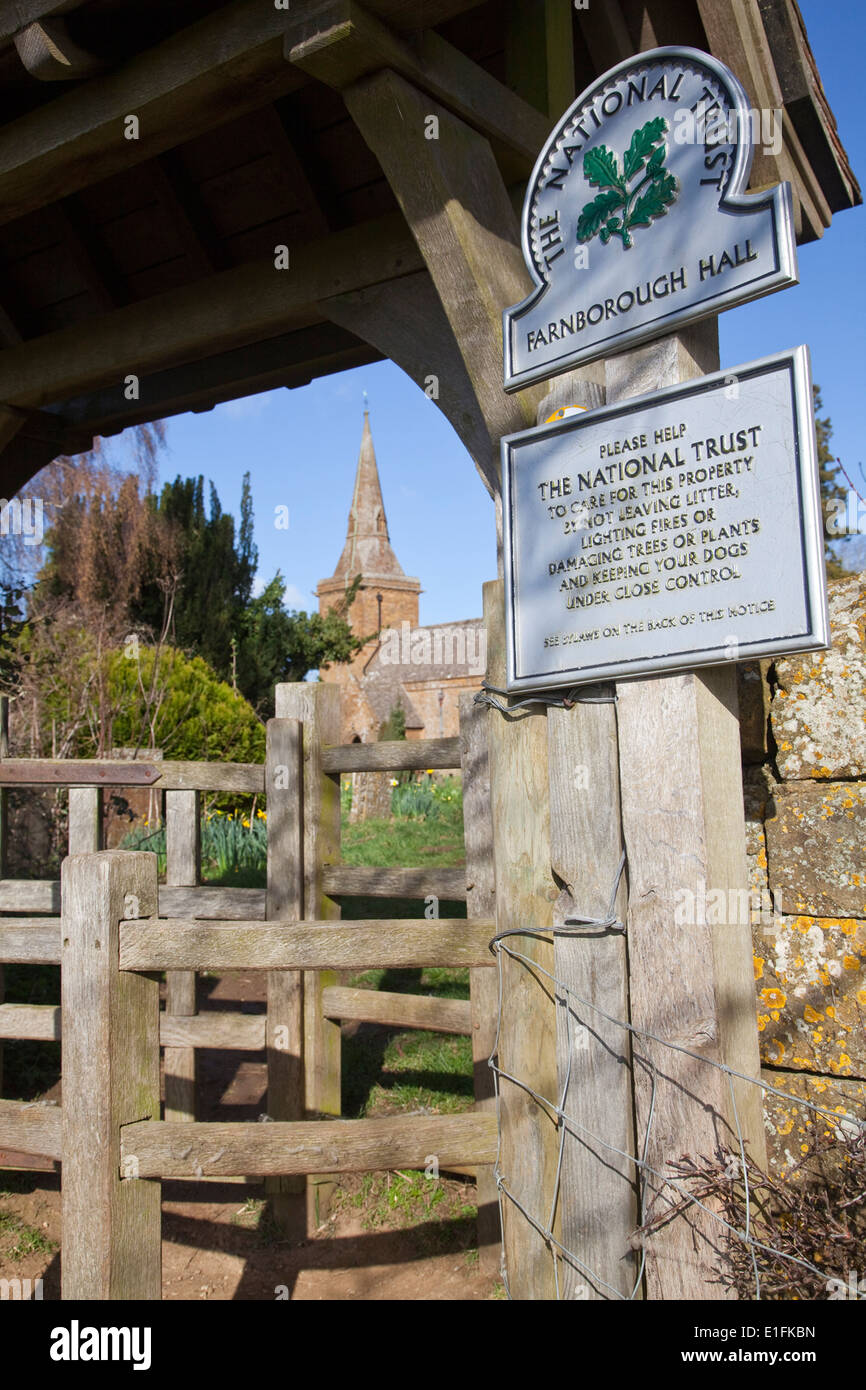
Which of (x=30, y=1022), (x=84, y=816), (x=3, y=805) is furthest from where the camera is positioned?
(x=3, y=805)

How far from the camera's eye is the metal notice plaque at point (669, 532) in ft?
7.02

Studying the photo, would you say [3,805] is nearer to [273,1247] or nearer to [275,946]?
[273,1247]

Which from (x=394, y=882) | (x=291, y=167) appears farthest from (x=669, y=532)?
(x=291, y=167)

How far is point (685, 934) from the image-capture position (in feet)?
7.45

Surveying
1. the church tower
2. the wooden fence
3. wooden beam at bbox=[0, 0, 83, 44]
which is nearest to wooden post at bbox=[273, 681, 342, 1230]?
the wooden fence

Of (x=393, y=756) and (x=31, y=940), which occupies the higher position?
(x=393, y=756)

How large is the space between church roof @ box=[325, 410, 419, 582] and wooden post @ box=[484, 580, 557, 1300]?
4095cm

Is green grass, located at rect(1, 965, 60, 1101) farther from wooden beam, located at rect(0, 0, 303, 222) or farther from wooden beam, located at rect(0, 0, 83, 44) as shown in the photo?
wooden beam, located at rect(0, 0, 83, 44)

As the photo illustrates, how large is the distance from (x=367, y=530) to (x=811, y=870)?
4247cm

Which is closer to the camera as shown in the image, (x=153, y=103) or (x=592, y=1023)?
(x=592, y=1023)

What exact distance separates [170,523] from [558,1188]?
1895 centimetres

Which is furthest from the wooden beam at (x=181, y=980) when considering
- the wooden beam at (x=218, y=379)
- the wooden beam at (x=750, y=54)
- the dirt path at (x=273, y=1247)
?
the wooden beam at (x=750, y=54)

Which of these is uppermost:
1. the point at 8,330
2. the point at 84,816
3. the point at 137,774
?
the point at 8,330

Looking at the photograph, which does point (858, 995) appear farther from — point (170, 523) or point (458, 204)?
point (170, 523)
